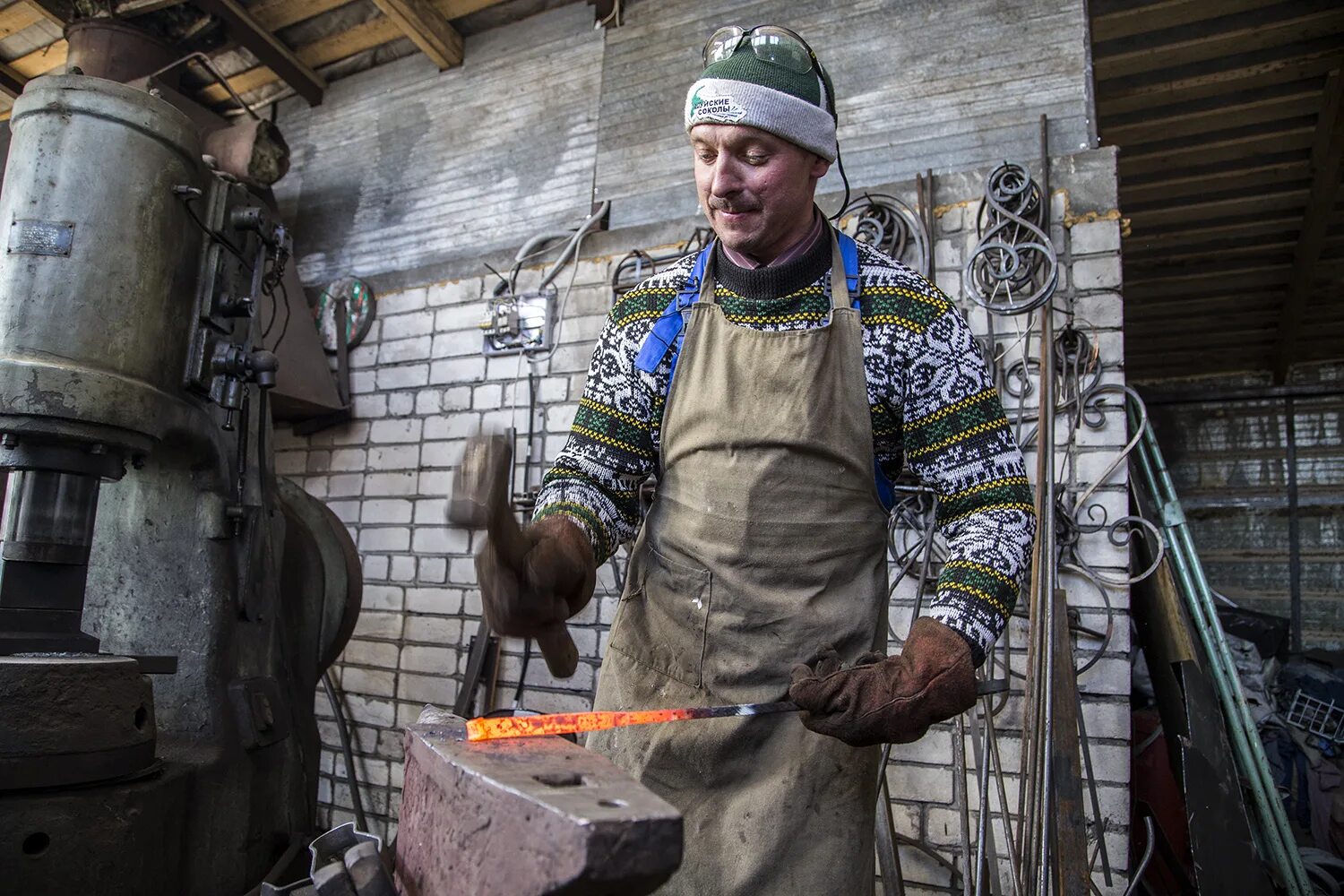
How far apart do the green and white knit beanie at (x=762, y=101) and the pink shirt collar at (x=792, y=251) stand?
120mm

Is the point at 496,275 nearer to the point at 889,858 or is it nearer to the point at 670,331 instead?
the point at 670,331

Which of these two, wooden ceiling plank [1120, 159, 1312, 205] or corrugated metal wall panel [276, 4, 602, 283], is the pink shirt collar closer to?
corrugated metal wall panel [276, 4, 602, 283]

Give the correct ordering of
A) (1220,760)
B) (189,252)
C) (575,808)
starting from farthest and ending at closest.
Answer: (1220,760)
(189,252)
(575,808)

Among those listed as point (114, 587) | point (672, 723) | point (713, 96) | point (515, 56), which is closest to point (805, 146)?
point (713, 96)

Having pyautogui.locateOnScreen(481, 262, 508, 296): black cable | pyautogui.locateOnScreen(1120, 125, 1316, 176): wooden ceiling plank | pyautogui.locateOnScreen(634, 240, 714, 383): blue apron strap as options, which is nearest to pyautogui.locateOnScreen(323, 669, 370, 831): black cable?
pyautogui.locateOnScreen(481, 262, 508, 296): black cable

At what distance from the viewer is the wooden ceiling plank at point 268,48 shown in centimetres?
414

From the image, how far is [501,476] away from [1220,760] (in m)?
2.70

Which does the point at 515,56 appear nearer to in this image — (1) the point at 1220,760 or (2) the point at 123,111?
(2) the point at 123,111

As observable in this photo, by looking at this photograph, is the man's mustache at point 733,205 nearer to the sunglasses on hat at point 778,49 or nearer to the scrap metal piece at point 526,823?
the sunglasses on hat at point 778,49

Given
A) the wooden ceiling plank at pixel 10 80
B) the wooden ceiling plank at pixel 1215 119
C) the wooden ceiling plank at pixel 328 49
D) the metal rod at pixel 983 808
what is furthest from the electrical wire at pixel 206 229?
the wooden ceiling plank at pixel 1215 119

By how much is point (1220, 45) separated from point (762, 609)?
4.07 metres

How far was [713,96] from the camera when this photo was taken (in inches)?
60.4

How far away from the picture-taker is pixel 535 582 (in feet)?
3.96

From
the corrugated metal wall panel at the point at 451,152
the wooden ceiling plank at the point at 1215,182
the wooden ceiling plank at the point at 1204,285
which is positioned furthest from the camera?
the wooden ceiling plank at the point at 1204,285
